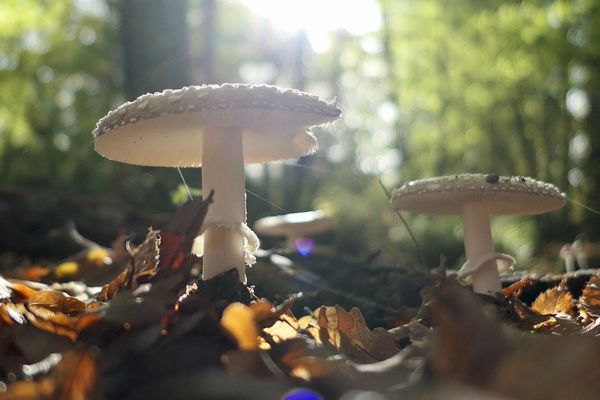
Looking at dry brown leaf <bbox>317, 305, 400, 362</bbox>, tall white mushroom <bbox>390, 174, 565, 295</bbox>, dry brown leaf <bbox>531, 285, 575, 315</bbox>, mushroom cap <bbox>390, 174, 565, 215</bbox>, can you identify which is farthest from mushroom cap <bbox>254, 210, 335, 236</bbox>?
dry brown leaf <bbox>317, 305, 400, 362</bbox>

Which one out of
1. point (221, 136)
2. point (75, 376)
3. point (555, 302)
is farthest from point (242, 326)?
point (555, 302)

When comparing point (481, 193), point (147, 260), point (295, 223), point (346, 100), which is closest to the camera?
point (147, 260)

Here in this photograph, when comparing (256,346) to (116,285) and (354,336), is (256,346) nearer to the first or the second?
(354,336)

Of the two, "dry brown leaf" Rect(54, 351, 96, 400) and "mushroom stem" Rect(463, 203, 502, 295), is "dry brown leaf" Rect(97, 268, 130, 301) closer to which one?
"dry brown leaf" Rect(54, 351, 96, 400)

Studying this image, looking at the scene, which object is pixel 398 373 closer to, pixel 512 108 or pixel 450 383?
pixel 450 383

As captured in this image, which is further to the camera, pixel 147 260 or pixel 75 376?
pixel 147 260
